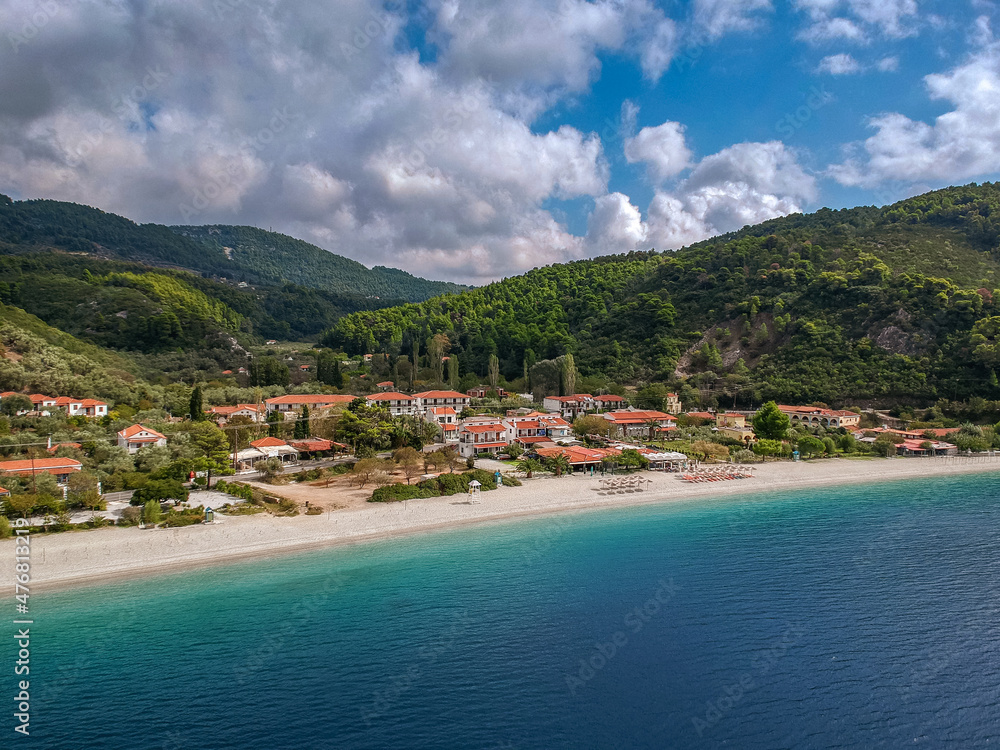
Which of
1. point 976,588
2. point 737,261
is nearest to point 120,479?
point 976,588

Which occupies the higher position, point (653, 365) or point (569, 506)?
point (653, 365)

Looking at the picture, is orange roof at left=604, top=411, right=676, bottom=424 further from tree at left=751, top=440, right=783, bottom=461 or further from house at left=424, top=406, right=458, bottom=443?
house at left=424, top=406, right=458, bottom=443

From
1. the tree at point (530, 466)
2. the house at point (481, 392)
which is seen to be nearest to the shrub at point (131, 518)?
the tree at point (530, 466)

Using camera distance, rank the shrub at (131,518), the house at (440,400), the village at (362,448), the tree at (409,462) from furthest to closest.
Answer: the house at (440,400)
the tree at (409,462)
the village at (362,448)
the shrub at (131,518)

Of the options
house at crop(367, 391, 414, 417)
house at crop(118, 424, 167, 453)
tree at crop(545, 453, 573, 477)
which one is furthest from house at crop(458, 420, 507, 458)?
house at crop(118, 424, 167, 453)

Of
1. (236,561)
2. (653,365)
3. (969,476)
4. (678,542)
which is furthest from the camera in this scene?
(653,365)

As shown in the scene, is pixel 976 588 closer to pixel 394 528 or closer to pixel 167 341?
pixel 394 528

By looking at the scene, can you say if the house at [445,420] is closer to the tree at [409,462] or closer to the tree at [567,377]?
the tree at [409,462]
